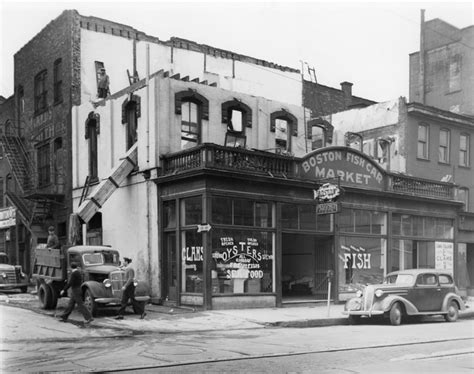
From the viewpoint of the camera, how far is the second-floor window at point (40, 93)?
29547 millimetres

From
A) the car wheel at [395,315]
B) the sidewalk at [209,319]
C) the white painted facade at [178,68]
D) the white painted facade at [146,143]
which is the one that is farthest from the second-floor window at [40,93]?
the car wheel at [395,315]

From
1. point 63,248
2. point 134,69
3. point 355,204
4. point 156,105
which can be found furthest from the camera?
point 134,69

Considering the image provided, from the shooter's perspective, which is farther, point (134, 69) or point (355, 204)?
point (134, 69)

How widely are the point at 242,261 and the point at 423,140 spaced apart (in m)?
15.2

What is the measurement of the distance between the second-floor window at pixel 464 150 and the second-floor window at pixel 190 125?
17.1 m

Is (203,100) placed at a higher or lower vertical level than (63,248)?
higher

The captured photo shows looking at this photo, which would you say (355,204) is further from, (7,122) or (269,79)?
(7,122)

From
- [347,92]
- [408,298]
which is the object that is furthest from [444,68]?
[408,298]

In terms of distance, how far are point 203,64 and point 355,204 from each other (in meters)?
12.1

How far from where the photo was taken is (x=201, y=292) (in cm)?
1981

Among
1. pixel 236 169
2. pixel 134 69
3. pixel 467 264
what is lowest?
pixel 467 264

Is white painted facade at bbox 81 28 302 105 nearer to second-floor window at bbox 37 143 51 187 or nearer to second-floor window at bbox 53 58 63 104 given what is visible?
second-floor window at bbox 53 58 63 104

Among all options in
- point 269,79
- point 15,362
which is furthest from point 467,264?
point 15,362

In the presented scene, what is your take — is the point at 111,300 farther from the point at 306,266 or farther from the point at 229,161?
the point at 306,266
